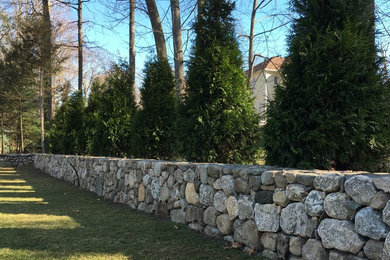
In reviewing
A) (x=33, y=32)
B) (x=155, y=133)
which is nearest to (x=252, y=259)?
(x=155, y=133)

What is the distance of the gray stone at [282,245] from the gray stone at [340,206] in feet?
1.83

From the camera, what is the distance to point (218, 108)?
5.60 meters

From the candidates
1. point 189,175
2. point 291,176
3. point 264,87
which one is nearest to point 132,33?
point 189,175

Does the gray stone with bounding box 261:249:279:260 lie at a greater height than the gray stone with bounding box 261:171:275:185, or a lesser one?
lesser

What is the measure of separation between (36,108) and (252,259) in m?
23.8

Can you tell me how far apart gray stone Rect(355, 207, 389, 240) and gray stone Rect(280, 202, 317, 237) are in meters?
0.41

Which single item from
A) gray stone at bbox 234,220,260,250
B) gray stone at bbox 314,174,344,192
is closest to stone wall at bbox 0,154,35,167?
gray stone at bbox 234,220,260,250

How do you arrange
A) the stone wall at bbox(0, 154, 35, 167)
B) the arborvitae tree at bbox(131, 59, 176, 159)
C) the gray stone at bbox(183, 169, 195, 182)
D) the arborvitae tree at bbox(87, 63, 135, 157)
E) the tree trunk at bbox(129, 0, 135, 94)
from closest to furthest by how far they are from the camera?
the gray stone at bbox(183, 169, 195, 182) < the arborvitae tree at bbox(131, 59, 176, 159) < the arborvitae tree at bbox(87, 63, 135, 157) < the tree trunk at bbox(129, 0, 135, 94) < the stone wall at bbox(0, 154, 35, 167)

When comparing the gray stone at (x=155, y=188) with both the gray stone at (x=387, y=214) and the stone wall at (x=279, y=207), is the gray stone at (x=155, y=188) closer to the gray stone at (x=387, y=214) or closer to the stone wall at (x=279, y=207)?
the stone wall at (x=279, y=207)

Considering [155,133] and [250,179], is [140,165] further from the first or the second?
[250,179]

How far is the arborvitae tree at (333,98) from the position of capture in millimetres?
3543

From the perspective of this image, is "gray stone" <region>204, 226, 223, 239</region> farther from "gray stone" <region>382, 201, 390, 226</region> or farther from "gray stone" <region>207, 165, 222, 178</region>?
"gray stone" <region>382, 201, 390, 226</region>

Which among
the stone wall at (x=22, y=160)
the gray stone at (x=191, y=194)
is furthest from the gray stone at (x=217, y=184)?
the stone wall at (x=22, y=160)

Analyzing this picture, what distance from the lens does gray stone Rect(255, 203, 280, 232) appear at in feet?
10.2
